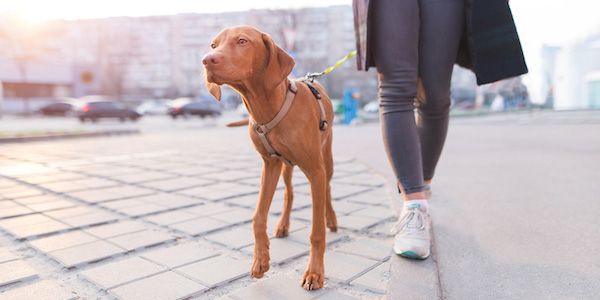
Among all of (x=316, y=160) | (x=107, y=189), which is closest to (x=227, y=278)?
(x=316, y=160)

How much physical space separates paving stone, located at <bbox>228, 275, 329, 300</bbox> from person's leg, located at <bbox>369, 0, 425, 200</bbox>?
82 centimetres

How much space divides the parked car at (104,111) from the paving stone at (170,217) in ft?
78.5

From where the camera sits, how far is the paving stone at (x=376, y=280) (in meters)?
1.77

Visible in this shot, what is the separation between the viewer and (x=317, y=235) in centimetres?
189

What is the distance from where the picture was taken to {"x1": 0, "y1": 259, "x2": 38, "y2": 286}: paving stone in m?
1.91

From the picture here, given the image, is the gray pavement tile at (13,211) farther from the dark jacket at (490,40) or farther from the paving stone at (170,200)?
the dark jacket at (490,40)

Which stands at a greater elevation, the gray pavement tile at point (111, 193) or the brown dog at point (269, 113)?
the brown dog at point (269, 113)

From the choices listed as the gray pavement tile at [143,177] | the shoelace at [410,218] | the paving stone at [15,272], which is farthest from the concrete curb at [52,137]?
the shoelace at [410,218]

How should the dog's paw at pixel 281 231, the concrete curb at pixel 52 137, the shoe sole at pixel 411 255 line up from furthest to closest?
the concrete curb at pixel 52 137 < the dog's paw at pixel 281 231 < the shoe sole at pixel 411 255

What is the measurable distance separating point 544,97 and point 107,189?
118 ft

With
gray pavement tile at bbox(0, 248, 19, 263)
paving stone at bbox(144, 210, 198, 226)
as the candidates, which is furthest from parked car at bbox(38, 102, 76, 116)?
gray pavement tile at bbox(0, 248, 19, 263)

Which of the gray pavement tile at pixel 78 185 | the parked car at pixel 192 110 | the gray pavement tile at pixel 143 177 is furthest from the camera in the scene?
the parked car at pixel 192 110

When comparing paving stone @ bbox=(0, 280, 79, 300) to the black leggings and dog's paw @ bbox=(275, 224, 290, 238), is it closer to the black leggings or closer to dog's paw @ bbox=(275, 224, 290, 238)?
dog's paw @ bbox=(275, 224, 290, 238)

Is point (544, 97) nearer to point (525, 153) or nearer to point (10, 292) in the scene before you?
point (525, 153)
